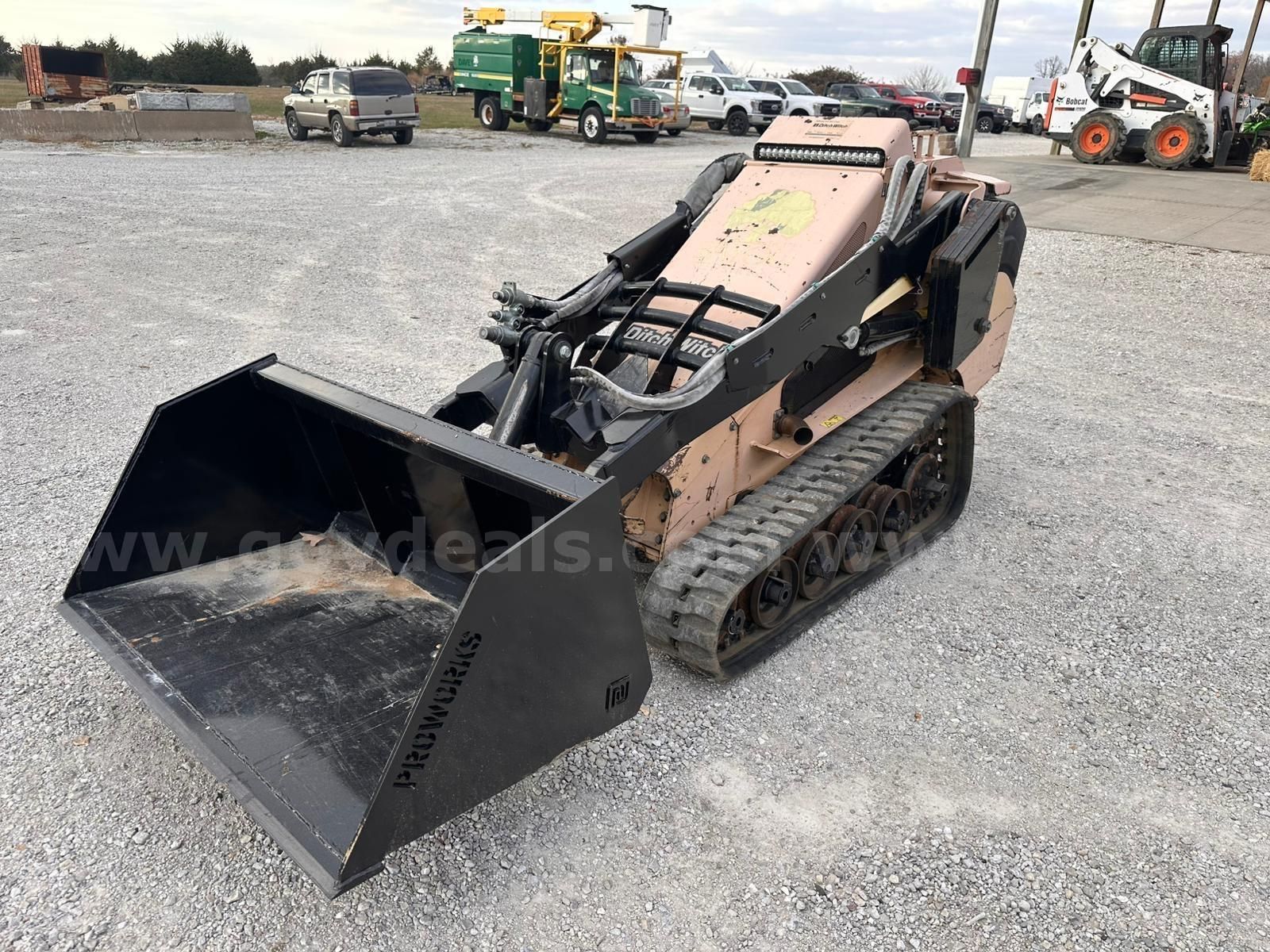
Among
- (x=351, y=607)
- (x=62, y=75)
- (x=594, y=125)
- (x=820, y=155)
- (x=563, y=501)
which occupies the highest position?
(x=62, y=75)

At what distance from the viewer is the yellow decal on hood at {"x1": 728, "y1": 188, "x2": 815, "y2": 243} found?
13.6ft

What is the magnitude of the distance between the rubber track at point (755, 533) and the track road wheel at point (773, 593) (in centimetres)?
8

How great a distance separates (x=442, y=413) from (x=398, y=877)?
196 cm

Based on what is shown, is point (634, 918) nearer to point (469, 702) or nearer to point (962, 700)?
point (469, 702)

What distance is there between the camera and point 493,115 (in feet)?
81.9

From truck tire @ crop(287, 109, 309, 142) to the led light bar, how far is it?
62.0 feet

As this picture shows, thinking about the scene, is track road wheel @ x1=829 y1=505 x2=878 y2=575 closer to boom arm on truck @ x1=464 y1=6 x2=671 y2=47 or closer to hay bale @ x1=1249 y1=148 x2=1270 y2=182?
hay bale @ x1=1249 y1=148 x2=1270 y2=182

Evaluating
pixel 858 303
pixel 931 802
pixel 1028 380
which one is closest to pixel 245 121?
pixel 1028 380

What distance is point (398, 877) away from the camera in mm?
2629

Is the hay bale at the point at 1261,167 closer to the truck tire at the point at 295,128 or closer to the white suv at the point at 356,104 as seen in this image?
the white suv at the point at 356,104

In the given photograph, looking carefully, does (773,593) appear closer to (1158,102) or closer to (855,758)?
(855,758)

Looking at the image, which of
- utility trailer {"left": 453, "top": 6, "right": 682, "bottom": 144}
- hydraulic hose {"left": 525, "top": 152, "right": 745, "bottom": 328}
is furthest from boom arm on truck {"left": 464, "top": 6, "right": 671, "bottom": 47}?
hydraulic hose {"left": 525, "top": 152, "right": 745, "bottom": 328}

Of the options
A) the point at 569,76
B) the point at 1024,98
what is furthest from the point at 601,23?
the point at 1024,98

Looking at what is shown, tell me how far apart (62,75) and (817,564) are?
31.2 m
